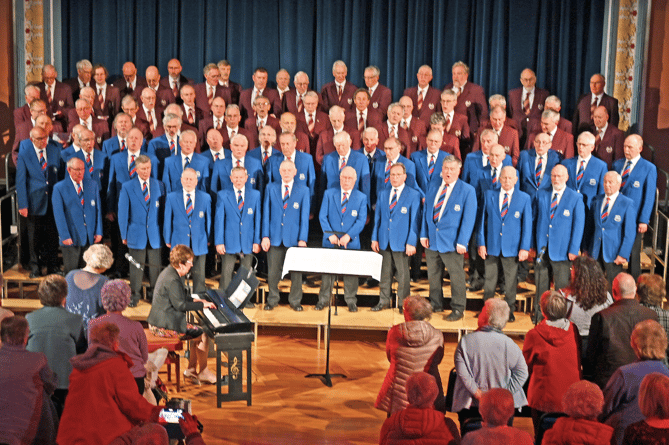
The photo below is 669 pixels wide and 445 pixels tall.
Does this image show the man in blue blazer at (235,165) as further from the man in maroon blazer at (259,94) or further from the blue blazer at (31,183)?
the blue blazer at (31,183)

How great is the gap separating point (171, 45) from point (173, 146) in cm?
273

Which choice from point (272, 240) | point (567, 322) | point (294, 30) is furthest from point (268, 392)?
point (294, 30)

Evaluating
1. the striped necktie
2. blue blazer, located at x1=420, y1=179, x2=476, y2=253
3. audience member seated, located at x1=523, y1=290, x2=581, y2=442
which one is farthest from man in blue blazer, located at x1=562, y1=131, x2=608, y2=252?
audience member seated, located at x1=523, y1=290, x2=581, y2=442

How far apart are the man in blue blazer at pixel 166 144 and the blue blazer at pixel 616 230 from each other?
3.92 metres

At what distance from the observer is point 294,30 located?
9773 millimetres

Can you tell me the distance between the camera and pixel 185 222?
6938 mm

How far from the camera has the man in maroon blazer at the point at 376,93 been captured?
838 cm

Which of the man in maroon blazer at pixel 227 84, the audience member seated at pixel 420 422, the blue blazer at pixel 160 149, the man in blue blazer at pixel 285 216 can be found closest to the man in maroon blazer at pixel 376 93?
the man in maroon blazer at pixel 227 84

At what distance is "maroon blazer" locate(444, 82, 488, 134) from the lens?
8258 millimetres

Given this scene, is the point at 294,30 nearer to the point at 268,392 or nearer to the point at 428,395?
the point at 268,392

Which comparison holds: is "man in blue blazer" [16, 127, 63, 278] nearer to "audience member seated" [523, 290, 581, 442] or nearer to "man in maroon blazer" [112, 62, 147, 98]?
"man in maroon blazer" [112, 62, 147, 98]

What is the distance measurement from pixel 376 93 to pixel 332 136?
111 cm

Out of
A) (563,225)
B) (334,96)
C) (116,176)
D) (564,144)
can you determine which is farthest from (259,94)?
(563,225)

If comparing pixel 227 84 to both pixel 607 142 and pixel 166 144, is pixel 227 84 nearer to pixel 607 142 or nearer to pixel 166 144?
pixel 166 144
